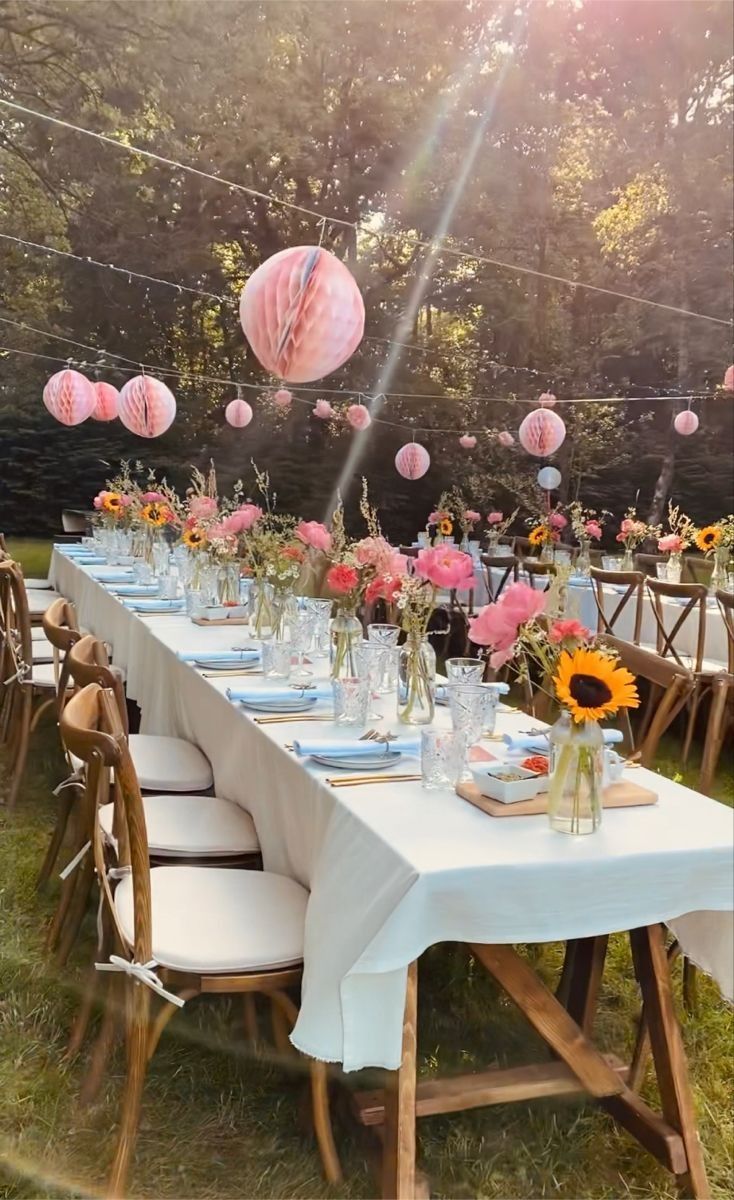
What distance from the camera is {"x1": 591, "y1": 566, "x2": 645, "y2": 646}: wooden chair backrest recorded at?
17.1ft

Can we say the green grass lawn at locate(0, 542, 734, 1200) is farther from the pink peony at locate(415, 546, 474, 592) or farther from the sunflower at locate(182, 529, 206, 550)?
the sunflower at locate(182, 529, 206, 550)

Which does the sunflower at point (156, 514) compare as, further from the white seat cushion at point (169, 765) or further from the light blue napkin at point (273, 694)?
the light blue napkin at point (273, 694)

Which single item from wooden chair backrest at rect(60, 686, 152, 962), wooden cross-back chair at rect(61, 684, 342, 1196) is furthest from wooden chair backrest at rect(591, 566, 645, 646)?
wooden chair backrest at rect(60, 686, 152, 962)

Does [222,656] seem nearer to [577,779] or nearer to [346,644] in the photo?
[346,644]

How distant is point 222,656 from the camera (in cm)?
321

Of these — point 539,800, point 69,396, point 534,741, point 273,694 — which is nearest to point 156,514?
point 273,694

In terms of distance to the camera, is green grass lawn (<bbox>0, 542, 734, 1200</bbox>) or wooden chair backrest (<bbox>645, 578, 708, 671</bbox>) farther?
wooden chair backrest (<bbox>645, 578, 708, 671</bbox>)

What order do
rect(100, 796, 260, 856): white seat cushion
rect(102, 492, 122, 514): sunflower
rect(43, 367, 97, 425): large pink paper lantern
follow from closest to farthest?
rect(100, 796, 260, 856): white seat cushion
rect(102, 492, 122, 514): sunflower
rect(43, 367, 97, 425): large pink paper lantern

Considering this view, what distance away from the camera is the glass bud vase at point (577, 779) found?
1.75m

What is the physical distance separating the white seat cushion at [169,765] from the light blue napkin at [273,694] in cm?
31

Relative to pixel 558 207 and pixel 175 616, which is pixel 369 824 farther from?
pixel 558 207

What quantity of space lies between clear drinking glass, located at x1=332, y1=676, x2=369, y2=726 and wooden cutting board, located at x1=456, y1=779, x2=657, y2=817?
1.64 feet

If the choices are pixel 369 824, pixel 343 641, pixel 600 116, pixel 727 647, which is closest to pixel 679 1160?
pixel 369 824

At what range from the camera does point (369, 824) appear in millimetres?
1774
